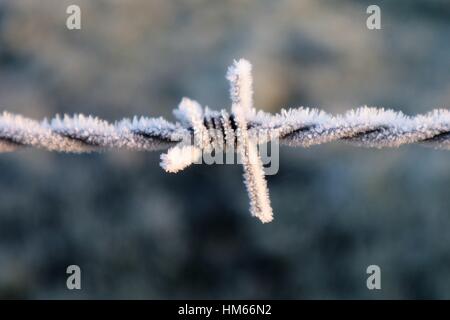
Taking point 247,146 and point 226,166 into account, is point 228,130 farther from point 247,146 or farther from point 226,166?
point 226,166

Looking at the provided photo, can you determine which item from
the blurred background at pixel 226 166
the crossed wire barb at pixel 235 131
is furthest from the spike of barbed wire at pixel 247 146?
the blurred background at pixel 226 166

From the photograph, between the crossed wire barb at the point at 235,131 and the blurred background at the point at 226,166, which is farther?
the blurred background at the point at 226,166

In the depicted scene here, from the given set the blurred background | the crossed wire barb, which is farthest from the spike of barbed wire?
the blurred background

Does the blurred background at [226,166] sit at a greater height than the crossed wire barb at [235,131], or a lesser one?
greater

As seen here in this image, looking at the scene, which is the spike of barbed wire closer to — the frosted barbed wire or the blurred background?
the frosted barbed wire

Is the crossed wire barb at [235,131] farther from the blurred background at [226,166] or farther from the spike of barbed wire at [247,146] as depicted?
the blurred background at [226,166]

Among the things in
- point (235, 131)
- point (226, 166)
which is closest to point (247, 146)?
point (235, 131)
